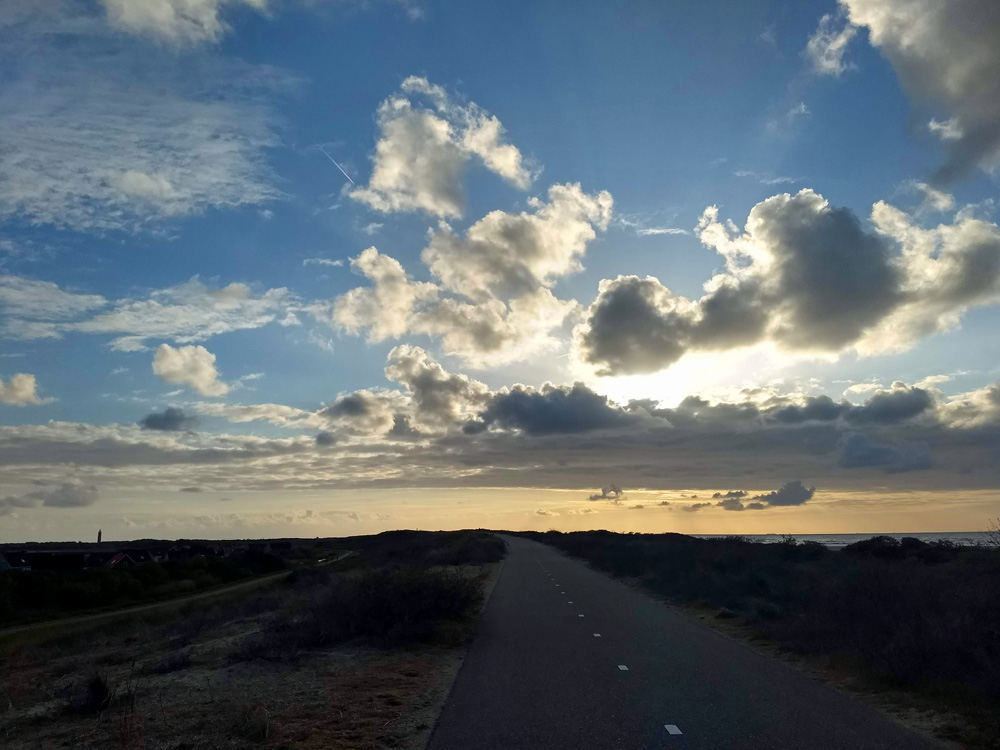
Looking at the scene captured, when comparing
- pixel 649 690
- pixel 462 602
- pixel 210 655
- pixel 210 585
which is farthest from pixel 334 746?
pixel 210 585

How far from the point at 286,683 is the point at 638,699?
5.88m

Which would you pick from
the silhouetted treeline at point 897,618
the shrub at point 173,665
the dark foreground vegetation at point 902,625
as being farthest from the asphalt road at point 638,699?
the shrub at point 173,665

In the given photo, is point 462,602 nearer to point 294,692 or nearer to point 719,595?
point 294,692

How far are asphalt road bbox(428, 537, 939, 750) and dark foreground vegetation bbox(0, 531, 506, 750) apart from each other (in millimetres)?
727

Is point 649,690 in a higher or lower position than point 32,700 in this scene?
higher

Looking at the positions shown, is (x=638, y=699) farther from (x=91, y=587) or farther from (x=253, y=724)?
(x=91, y=587)

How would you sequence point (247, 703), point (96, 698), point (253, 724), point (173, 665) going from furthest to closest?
point (173, 665) < point (96, 698) < point (247, 703) < point (253, 724)

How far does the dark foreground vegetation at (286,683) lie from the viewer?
29.5 ft

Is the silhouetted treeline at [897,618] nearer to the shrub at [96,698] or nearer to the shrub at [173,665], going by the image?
the shrub at [96,698]

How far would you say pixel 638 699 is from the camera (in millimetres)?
10016

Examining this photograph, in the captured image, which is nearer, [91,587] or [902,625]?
[902,625]

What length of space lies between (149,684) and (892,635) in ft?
43.8

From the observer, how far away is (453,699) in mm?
10414

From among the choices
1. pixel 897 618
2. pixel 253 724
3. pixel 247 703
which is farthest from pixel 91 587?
pixel 897 618
